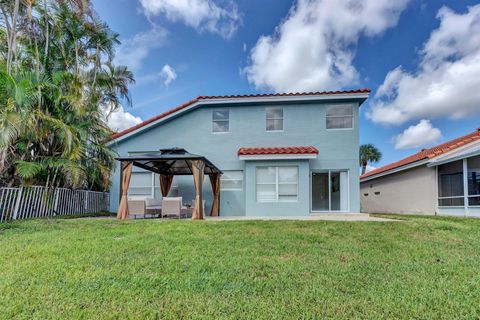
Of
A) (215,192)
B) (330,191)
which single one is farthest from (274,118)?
(215,192)

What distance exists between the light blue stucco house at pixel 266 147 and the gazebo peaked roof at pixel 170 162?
1.21 metres

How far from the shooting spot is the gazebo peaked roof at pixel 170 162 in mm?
11734

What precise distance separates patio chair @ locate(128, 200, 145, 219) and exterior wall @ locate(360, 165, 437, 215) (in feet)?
54.8

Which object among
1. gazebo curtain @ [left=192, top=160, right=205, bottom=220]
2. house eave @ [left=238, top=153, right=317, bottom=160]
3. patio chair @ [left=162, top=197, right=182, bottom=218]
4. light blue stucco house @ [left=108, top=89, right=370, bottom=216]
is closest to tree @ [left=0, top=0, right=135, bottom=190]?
light blue stucco house @ [left=108, top=89, right=370, bottom=216]

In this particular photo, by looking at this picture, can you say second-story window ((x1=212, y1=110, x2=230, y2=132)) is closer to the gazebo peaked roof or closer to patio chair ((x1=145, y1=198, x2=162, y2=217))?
the gazebo peaked roof

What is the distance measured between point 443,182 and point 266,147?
11291 millimetres

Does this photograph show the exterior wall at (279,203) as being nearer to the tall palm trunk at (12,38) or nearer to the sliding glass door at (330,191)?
the sliding glass door at (330,191)

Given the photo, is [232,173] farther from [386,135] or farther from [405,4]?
[386,135]

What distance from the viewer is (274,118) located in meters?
15.9

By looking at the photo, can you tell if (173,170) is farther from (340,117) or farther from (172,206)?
(340,117)

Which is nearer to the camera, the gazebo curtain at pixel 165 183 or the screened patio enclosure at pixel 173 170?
the screened patio enclosure at pixel 173 170

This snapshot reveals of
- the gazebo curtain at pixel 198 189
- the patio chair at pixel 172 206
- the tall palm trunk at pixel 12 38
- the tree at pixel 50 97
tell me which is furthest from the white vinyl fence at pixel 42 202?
the gazebo curtain at pixel 198 189

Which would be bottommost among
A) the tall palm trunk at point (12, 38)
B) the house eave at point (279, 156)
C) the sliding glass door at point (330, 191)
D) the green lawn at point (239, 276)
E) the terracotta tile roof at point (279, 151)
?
the green lawn at point (239, 276)

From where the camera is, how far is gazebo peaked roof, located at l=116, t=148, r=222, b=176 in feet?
38.5
